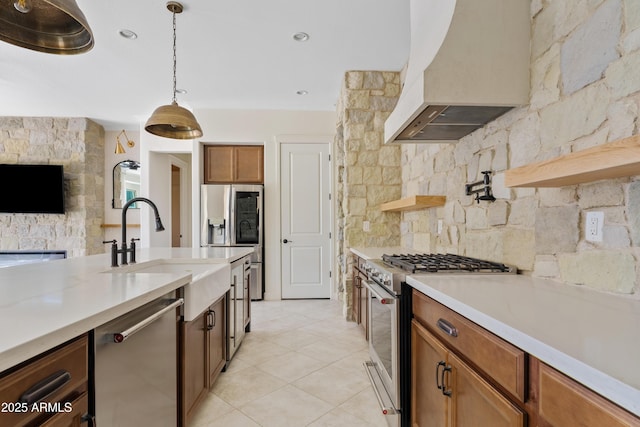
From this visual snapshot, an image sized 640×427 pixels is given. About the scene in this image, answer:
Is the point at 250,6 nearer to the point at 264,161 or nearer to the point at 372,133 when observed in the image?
the point at 372,133

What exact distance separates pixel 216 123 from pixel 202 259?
2.92 m

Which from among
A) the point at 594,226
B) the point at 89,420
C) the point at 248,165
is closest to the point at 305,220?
the point at 248,165

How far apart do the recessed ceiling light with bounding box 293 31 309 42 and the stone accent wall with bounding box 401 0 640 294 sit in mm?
1781

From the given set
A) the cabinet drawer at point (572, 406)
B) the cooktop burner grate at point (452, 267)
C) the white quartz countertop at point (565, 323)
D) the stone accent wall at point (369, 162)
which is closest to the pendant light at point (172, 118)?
the stone accent wall at point (369, 162)

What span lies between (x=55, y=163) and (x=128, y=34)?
11.3 ft

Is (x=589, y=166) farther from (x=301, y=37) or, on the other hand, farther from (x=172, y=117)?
(x=301, y=37)

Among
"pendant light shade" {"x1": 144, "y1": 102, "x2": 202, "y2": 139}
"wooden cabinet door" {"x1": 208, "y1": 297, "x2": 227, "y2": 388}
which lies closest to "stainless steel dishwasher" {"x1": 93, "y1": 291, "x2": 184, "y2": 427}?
"wooden cabinet door" {"x1": 208, "y1": 297, "x2": 227, "y2": 388}

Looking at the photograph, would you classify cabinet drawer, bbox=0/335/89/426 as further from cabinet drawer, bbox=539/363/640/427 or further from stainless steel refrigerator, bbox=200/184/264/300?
stainless steel refrigerator, bbox=200/184/264/300

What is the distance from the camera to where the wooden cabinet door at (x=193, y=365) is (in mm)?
1578

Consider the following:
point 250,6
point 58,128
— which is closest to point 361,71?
point 250,6

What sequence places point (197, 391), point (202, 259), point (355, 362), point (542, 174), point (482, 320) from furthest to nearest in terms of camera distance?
point (355, 362)
point (202, 259)
point (197, 391)
point (542, 174)
point (482, 320)

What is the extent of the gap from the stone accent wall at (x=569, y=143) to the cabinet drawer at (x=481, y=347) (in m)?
0.58

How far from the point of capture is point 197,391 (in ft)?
5.79

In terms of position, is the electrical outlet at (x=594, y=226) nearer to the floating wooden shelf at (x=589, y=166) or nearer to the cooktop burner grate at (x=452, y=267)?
the floating wooden shelf at (x=589, y=166)
